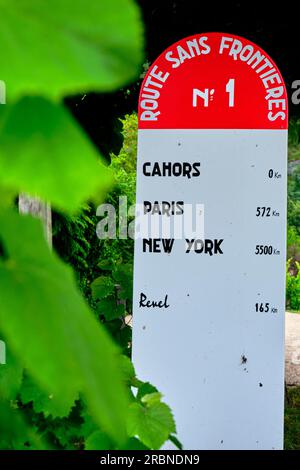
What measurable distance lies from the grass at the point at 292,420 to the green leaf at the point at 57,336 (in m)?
4.36

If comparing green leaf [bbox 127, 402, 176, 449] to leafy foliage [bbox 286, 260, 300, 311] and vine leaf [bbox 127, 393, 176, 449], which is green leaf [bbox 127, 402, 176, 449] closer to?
vine leaf [bbox 127, 393, 176, 449]

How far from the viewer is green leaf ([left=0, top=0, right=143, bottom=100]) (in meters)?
0.17

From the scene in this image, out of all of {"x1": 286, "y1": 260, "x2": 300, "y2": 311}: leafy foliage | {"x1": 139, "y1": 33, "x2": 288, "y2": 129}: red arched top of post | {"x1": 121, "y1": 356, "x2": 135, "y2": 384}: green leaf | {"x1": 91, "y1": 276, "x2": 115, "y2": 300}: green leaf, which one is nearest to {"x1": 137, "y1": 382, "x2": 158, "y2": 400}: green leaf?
{"x1": 121, "y1": 356, "x2": 135, "y2": 384}: green leaf

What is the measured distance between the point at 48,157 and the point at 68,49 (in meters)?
0.03

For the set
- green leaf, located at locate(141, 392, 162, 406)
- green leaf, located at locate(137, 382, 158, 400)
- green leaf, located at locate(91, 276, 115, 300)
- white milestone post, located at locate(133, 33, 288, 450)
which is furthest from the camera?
green leaf, located at locate(91, 276, 115, 300)

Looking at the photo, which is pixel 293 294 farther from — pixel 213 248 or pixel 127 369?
pixel 127 369

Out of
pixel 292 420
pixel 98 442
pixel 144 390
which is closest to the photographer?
pixel 98 442

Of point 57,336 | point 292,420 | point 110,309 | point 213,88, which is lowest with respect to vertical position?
point 292,420

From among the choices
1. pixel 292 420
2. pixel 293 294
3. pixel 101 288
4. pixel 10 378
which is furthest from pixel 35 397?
pixel 293 294

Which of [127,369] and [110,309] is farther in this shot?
[110,309]

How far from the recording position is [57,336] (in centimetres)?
19

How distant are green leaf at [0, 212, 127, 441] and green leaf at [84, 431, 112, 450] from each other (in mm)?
616
